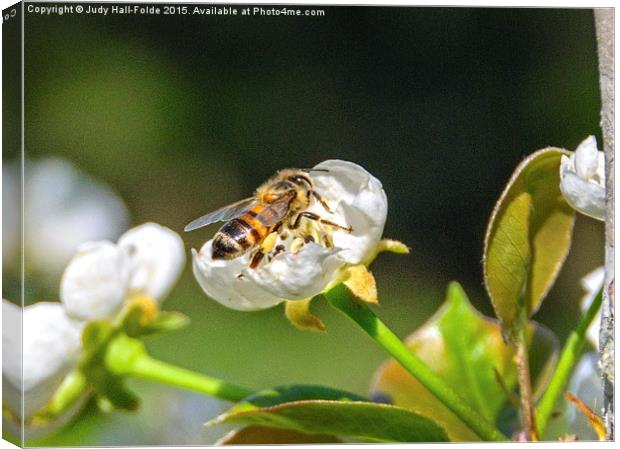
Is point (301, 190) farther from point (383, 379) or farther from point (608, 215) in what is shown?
point (608, 215)

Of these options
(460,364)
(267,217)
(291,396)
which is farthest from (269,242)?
(460,364)

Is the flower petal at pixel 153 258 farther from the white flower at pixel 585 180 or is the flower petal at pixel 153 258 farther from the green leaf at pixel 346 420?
the white flower at pixel 585 180

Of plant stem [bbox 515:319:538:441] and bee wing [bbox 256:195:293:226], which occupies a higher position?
bee wing [bbox 256:195:293:226]

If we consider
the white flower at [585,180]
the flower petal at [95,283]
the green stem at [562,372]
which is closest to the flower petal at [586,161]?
the white flower at [585,180]

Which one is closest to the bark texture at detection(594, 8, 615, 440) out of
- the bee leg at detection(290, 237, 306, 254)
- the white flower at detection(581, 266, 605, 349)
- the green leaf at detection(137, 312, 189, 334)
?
the white flower at detection(581, 266, 605, 349)

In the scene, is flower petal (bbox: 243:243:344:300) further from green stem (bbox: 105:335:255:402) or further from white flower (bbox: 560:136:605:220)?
white flower (bbox: 560:136:605:220)

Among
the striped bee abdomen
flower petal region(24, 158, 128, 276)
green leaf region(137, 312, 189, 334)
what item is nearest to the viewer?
the striped bee abdomen
